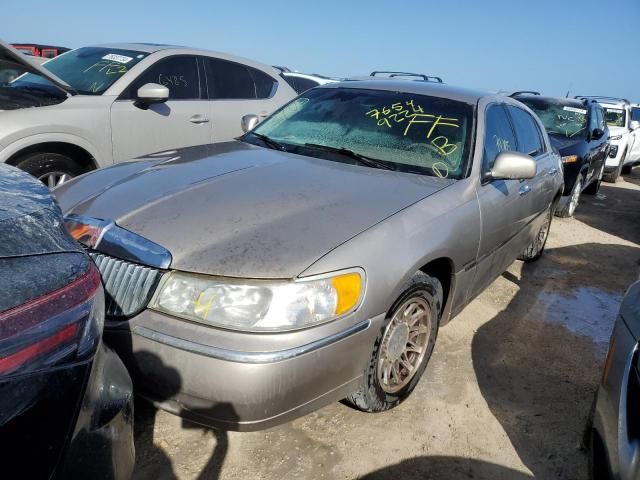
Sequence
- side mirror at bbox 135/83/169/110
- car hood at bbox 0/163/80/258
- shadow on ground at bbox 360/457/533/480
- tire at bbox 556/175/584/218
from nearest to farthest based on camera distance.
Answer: car hood at bbox 0/163/80/258
shadow on ground at bbox 360/457/533/480
side mirror at bbox 135/83/169/110
tire at bbox 556/175/584/218

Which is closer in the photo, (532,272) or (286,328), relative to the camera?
(286,328)

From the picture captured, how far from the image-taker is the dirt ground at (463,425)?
7.38 feet

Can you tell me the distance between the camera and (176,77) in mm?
5309

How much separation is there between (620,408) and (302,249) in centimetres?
125

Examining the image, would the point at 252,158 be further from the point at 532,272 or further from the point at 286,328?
the point at 532,272

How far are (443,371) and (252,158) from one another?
1697mm

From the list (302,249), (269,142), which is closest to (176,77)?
(269,142)

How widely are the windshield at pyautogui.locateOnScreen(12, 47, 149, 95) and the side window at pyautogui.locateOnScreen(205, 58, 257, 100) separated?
775 millimetres

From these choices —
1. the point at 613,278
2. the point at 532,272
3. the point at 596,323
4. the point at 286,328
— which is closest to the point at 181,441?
the point at 286,328

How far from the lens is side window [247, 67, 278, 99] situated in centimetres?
614

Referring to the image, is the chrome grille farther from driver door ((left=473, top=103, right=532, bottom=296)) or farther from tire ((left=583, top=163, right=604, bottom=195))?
tire ((left=583, top=163, right=604, bottom=195))

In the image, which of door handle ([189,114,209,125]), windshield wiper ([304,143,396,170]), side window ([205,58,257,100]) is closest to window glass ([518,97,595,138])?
side window ([205,58,257,100])

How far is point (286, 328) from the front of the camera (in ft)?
6.20

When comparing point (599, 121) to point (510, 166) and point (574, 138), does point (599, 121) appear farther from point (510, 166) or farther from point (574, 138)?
point (510, 166)
